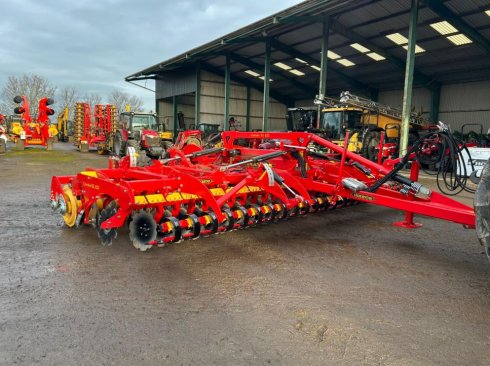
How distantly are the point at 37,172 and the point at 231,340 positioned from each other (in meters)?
10.1

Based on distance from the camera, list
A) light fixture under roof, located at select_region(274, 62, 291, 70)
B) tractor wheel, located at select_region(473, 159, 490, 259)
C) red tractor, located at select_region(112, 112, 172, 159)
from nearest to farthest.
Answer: tractor wheel, located at select_region(473, 159, 490, 259) → red tractor, located at select_region(112, 112, 172, 159) → light fixture under roof, located at select_region(274, 62, 291, 70)

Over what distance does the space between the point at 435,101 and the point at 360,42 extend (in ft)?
22.1

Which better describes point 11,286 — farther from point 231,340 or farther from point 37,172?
point 37,172

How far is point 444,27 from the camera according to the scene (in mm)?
14469

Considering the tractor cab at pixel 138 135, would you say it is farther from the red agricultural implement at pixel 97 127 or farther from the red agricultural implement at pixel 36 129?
the red agricultural implement at pixel 36 129

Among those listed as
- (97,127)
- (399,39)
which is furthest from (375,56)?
(97,127)

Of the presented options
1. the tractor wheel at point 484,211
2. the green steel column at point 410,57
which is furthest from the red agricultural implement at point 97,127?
the tractor wheel at point 484,211

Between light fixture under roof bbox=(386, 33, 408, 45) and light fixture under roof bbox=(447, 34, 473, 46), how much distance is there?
1652 mm

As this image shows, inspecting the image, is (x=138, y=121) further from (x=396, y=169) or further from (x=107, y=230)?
(x=396, y=169)

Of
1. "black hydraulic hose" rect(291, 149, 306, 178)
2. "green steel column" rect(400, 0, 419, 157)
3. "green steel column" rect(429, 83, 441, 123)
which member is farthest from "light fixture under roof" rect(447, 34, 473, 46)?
"black hydraulic hose" rect(291, 149, 306, 178)

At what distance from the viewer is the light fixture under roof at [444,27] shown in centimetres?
1417

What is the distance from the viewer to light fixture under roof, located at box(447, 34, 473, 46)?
14984 millimetres

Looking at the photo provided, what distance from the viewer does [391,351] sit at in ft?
7.29

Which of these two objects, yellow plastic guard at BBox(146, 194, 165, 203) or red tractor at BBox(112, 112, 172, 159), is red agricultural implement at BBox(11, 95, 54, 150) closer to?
red tractor at BBox(112, 112, 172, 159)
